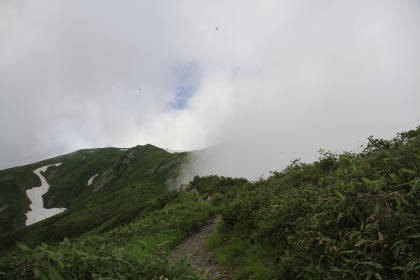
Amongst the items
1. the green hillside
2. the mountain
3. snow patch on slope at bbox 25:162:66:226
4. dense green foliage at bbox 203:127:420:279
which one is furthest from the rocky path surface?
snow patch on slope at bbox 25:162:66:226

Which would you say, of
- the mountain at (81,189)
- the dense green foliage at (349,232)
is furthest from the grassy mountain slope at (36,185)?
the dense green foliage at (349,232)

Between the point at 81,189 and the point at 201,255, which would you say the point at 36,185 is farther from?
the point at 201,255

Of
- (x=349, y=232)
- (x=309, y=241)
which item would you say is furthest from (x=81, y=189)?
(x=349, y=232)

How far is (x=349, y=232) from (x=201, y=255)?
7.41 meters

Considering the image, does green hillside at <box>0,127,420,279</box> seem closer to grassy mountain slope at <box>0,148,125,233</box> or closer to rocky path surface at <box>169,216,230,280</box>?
rocky path surface at <box>169,216,230,280</box>

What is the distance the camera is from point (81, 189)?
163625 millimetres

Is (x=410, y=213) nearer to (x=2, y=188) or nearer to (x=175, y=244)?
(x=175, y=244)

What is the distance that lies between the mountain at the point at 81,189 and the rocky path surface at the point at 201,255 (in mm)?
68530

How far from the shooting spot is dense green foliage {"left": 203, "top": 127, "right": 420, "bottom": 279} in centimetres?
400

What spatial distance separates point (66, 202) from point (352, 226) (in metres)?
180

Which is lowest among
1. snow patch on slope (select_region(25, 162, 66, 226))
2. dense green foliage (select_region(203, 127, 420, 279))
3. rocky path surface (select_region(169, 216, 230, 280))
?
rocky path surface (select_region(169, 216, 230, 280))

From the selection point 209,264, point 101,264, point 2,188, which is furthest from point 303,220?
point 2,188

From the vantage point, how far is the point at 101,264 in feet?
12.0

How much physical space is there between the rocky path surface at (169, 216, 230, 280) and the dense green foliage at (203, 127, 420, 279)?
57 centimetres
